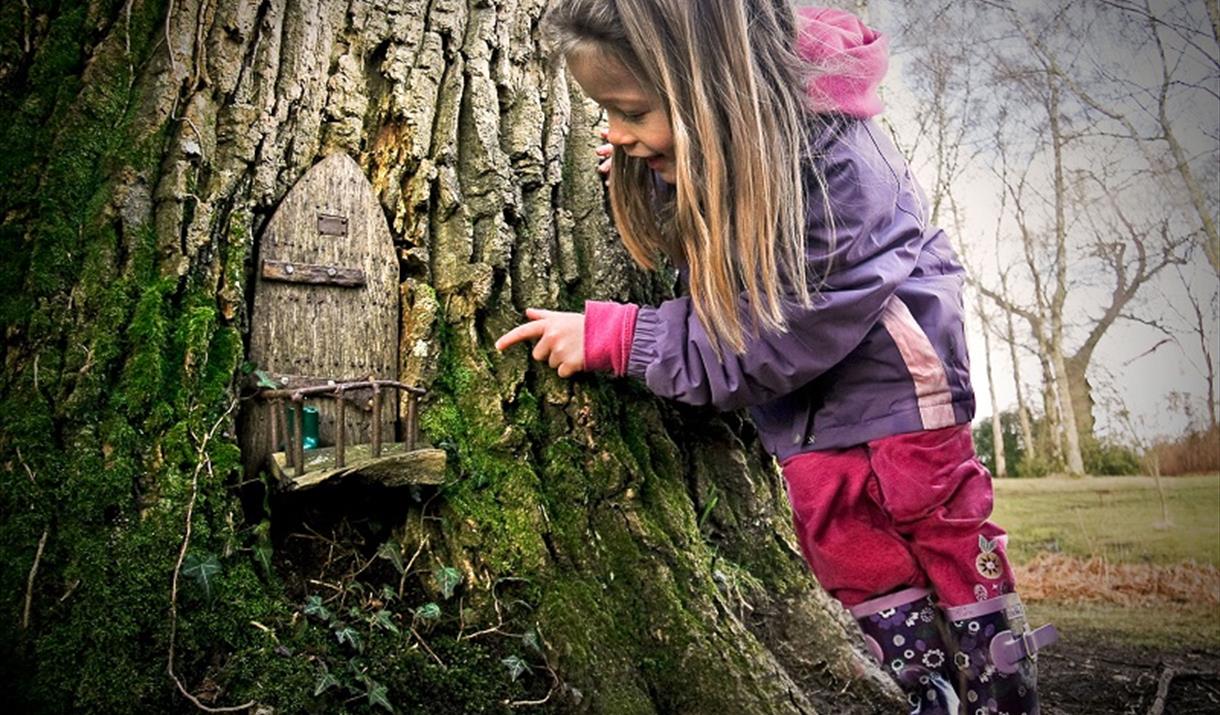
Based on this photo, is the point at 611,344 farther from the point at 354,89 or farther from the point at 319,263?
the point at 354,89

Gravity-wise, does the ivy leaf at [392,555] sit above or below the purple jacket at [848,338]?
below

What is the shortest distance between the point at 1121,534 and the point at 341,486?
167 inches

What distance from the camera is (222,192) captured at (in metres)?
1.93

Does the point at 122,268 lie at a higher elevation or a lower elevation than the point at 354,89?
lower

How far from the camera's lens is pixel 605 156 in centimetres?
246

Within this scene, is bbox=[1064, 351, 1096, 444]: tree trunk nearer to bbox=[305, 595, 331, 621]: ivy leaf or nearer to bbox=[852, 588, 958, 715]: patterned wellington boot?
bbox=[852, 588, 958, 715]: patterned wellington boot

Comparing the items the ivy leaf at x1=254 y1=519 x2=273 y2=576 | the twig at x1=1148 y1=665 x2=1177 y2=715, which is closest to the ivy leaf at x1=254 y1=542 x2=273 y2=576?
the ivy leaf at x1=254 y1=519 x2=273 y2=576

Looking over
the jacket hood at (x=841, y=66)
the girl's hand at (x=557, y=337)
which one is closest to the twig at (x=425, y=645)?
the girl's hand at (x=557, y=337)

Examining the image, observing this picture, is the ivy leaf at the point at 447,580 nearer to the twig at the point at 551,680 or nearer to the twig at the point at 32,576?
the twig at the point at 551,680

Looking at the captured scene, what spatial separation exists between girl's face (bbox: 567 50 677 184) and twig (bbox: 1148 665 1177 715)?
2559 mm

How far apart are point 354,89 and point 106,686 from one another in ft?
4.87

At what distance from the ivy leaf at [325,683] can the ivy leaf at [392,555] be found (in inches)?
12.7

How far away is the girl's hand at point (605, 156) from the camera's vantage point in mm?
2410

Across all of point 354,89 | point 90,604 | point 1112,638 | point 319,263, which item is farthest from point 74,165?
point 1112,638
